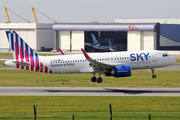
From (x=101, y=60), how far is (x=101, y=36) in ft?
356

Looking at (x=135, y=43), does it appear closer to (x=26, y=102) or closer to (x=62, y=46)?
(x=62, y=46)

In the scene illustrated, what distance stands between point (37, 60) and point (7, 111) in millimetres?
17056

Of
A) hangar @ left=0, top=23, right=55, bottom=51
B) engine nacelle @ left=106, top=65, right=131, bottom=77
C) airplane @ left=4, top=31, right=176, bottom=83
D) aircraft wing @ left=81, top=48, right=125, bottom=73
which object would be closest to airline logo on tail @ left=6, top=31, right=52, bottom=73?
airplane @ left=4, top=31, right=176, bottom=83

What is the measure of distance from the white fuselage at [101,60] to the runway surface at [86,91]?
3398mm

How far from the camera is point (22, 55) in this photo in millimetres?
48375

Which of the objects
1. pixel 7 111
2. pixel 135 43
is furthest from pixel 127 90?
pixel 135 43

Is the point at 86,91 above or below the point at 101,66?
below

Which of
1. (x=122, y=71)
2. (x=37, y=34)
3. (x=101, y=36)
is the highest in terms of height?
(x=37, y=34)

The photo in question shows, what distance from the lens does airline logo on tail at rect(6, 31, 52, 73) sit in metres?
47.8

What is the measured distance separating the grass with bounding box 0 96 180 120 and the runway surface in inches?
113

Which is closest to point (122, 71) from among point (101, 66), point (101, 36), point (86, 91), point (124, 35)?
point (101, 66)

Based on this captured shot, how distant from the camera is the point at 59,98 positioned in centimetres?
3934

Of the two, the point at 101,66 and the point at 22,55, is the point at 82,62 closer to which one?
the point at 101,66

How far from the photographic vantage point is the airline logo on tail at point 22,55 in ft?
157
